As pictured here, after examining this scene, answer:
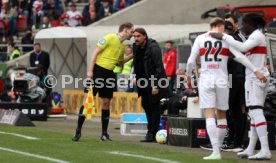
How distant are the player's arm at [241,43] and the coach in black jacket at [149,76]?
125 inches

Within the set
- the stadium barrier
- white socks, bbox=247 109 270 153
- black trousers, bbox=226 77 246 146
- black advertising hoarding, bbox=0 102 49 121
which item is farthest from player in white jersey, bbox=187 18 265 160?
the stadium barrier

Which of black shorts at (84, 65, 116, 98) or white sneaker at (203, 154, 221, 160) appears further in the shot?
black shorts at (84, 65, 116, 98)

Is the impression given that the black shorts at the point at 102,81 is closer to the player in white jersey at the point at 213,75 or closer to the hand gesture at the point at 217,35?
the player in white jersey at the point at 213,75

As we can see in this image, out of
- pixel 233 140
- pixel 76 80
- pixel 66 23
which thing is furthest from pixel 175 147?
pixel 66 23

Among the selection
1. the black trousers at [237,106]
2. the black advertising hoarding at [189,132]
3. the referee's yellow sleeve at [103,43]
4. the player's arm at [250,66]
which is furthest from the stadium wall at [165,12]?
the player's arm at [250,66]

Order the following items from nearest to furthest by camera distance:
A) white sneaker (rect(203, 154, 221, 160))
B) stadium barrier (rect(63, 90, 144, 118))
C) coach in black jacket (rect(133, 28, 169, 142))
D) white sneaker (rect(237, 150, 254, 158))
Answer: white sneaker (rect(203, 154, 221, 160))
white sneaker (rect(237, 150, 254, 158))
coach in black jacket (rect(133, 28, 169, 142))
stadium barrier (rect(63, 90, 144, 118))

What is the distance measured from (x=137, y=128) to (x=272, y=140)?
3.67m

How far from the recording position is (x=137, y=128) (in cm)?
1866

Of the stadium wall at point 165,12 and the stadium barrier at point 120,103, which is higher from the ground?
the stadium wall at point 165,12

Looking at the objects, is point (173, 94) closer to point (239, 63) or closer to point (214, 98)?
point (239, 63)

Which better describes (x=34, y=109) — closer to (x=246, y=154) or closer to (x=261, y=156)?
(x=246, y=154)

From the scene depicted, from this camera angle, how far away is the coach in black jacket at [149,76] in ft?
55.5

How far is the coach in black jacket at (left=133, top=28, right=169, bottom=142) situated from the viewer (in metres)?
16.9

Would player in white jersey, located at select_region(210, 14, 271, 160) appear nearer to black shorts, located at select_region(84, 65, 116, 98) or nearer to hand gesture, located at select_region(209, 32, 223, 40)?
hand gesture, located at select_region(209, 32, 223, 40)
